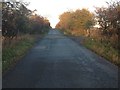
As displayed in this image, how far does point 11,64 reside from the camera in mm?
17141

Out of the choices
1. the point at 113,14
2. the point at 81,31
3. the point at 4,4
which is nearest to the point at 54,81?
the point at 4,4

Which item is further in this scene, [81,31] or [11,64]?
[81,31]

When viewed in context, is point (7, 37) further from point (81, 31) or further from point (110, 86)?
point (81, 31)

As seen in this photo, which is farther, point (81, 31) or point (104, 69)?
point (81, 31)

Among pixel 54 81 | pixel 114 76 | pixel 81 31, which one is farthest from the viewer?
pixel 81 31

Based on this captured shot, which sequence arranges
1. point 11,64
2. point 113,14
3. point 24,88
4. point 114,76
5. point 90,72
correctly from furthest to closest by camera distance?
point 113,14
point 11,64
point 90,72
point 114,76
point 24,88

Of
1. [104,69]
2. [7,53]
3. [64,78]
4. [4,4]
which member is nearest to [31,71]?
[64,78]

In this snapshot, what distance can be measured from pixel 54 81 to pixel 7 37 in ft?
51.5

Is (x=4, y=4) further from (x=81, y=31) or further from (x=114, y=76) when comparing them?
(x=81, y=31)

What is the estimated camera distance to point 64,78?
1293cm

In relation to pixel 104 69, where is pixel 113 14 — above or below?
above

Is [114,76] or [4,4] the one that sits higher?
[4,4]

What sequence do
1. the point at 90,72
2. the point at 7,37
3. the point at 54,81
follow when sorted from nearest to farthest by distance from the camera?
1. the point at 54,81
2. the point at 90,72
3. the point at 7,37

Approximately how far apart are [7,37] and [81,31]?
134ft
